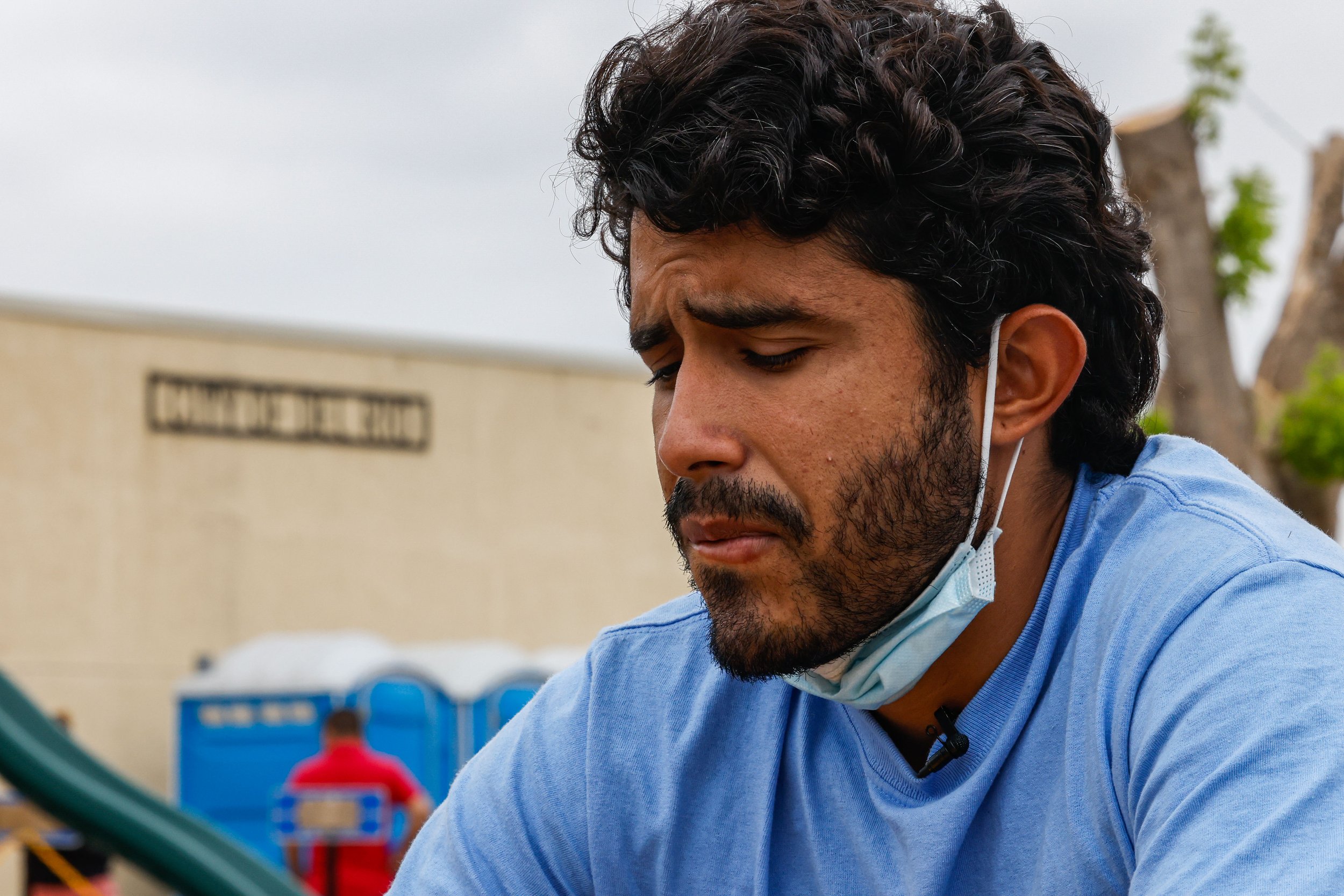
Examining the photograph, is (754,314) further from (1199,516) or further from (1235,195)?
(1235,195)

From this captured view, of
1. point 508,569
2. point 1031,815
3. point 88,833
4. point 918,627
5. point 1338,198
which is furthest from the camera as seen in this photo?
point 508,569

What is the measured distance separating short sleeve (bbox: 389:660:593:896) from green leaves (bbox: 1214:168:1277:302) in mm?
8536

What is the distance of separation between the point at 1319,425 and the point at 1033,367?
28.0 feet

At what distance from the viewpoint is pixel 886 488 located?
169cm

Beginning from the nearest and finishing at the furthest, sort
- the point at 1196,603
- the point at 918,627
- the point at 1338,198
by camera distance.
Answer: the point at 1196,603 < the point at 918,627 < the point at 1338,198

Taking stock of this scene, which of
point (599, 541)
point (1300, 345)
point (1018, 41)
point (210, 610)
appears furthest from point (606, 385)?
point (1018, 41)

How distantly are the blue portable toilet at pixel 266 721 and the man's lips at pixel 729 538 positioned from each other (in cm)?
1118

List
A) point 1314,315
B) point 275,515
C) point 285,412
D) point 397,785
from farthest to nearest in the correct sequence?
point 285,412
point 275,515
point 1314,315
point 397,785

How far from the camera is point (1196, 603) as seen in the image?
1.46 metres

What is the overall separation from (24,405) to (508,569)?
538 centimetres

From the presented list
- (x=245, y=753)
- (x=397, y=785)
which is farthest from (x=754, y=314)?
(x=245, y=753)

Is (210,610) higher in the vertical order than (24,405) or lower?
lower

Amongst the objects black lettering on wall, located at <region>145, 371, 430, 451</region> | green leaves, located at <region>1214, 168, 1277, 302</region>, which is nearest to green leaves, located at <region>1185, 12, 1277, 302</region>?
green leaves, located at <region>1214, 168, 1277, 302</region>

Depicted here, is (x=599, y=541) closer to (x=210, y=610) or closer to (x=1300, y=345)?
(x=210, y=610)
